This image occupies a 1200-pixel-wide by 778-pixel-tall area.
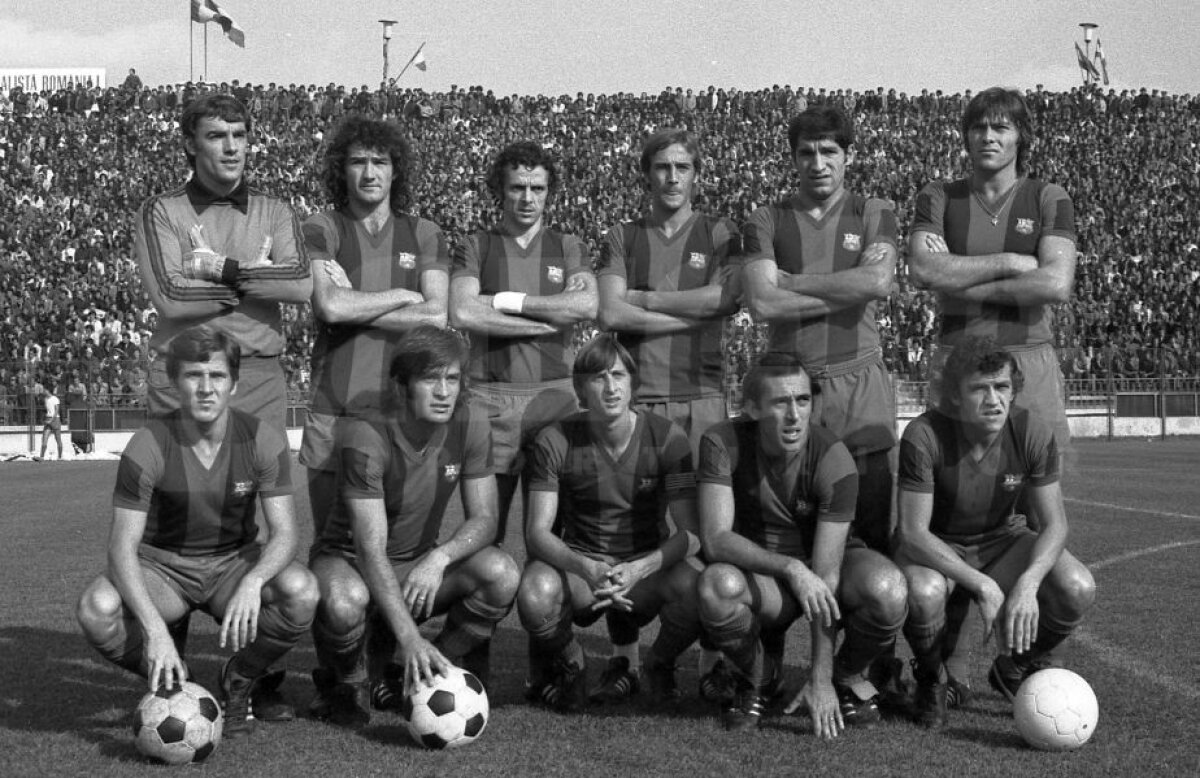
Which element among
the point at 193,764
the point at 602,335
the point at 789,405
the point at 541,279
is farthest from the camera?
the point at 541,279

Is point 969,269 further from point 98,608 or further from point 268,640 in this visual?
point 98,608

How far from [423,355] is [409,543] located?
0.81m

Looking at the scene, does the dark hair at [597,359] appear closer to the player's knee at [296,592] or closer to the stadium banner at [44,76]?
the player's knee at [296,592]

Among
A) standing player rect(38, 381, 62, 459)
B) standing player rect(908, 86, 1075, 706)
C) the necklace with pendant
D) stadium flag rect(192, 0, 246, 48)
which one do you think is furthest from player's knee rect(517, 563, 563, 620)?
stadium flag rect(192, 0, 246, 48)

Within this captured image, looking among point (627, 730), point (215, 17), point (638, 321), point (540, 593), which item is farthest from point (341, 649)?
point (215, 17)

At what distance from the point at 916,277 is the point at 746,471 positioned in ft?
3.90

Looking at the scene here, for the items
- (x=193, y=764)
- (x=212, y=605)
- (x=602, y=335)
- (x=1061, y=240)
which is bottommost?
(x=193, y=764)

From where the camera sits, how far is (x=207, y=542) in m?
5.39

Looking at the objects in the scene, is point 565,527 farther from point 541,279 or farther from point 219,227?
point 219,227

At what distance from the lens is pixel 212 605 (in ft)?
17.5

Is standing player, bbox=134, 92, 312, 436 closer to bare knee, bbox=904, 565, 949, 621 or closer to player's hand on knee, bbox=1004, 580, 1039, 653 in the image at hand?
bare knee, bbox=904, 565, 949, 621

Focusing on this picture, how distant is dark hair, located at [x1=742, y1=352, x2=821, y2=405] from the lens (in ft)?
17.4

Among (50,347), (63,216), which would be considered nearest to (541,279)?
(50,347)

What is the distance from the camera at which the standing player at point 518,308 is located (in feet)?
19.8
